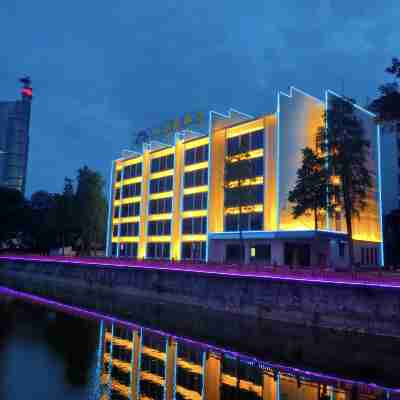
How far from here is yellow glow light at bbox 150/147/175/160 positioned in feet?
238

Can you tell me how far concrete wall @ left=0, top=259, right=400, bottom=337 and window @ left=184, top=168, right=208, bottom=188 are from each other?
20054 millimetres

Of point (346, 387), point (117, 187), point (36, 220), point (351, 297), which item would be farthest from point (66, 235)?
point (346, 387)

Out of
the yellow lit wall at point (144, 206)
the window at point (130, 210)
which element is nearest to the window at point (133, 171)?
the yellow lit wall at point (144, 206)

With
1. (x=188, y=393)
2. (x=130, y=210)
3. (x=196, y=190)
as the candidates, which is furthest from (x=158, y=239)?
(x=188, y=393)

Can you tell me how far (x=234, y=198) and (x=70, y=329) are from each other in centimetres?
2745

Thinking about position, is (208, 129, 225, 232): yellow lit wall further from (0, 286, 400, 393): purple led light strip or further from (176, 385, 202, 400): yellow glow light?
(176, 385, 202, 400): yellow glow light

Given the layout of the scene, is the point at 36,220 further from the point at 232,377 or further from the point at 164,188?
the point at 232,377

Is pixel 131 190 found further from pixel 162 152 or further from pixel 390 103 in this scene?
pixel 390 103

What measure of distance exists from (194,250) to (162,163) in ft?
60.4

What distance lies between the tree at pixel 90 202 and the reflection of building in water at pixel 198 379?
185 feet

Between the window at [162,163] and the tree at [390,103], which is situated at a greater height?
the window at [162,163]

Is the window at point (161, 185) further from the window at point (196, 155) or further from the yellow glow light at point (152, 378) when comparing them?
the yellow glow light at point (152, 378)

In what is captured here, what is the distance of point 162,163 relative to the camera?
7419 cm

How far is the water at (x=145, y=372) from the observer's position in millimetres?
16219
